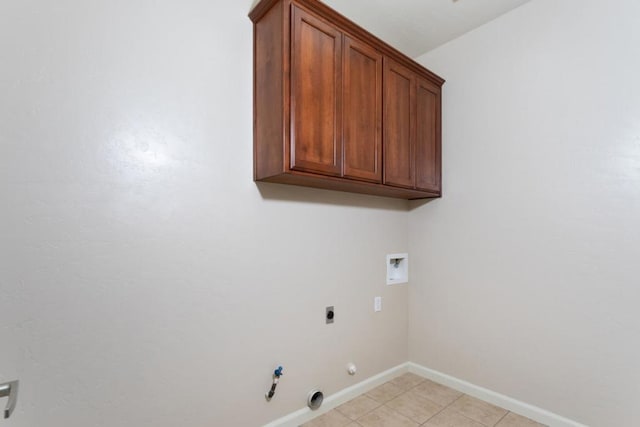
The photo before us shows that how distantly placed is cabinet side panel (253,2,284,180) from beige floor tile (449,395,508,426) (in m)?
2.05

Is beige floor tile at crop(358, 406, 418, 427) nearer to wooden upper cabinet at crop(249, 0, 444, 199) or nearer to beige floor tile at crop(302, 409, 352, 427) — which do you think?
beige floor tile at crop(302, 409, 352, 427)

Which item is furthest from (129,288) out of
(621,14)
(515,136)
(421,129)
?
(621,14)

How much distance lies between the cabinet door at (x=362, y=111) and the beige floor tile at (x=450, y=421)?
5.27ft

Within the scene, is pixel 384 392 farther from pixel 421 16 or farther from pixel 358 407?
pixel 421 16

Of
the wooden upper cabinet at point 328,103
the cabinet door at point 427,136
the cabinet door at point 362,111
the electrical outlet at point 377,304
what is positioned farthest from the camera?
the electrical outlet at point 377,304

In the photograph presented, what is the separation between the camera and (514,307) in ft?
7.18

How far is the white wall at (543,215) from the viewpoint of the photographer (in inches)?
70.8

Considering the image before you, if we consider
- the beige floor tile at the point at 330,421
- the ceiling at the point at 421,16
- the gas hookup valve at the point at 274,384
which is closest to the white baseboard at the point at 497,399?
the beige floor tile at the point at 330,421

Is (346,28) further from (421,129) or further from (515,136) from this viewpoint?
(515,136)

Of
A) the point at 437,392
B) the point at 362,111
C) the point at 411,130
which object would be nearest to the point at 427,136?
the point at 411,130

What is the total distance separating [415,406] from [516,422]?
2.06 feet

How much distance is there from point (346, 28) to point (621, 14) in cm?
159

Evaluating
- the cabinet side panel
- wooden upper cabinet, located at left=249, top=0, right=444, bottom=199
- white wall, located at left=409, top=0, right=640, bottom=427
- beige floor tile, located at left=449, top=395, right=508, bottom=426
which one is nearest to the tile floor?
beige floor tile, located at left=449, top=395, right=508, bottom=426

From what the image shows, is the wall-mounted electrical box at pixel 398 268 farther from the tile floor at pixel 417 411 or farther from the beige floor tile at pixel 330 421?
the beige floor tile at pixel 330 421
